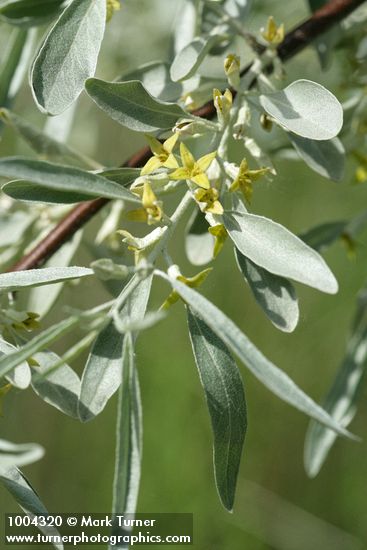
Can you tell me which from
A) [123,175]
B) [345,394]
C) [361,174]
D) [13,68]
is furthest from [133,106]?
[345,394]

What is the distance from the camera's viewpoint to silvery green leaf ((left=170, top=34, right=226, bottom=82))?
663 mm

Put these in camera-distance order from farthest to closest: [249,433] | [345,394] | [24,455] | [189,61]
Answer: [249,433], [345,394], [189,61], [24,455]

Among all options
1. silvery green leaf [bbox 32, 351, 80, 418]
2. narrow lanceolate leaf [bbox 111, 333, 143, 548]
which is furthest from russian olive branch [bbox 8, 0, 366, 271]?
narrow lanceolate leaf [bbox 111, 333, 143, 548]

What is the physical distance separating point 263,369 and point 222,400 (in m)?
0.14

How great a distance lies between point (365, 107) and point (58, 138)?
15.0 inches

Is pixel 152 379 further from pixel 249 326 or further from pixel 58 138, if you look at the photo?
pixel 58 138

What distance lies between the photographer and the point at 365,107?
0.92m

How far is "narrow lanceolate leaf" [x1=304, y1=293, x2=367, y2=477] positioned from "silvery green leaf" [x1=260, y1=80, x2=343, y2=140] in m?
0.44

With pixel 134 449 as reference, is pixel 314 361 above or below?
below

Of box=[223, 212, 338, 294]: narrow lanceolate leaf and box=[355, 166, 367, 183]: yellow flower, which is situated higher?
box=[223, 212, 338, 294]: narrow lanceolate leaf

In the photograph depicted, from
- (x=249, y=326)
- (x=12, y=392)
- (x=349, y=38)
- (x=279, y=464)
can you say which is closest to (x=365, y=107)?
(x=349, y=38)

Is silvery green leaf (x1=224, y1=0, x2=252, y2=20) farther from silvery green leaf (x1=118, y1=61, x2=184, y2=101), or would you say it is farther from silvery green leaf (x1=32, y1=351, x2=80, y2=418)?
silvery green leaf (x1=32, y1=351, x2=80, y2=418)

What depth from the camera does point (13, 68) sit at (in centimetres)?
84

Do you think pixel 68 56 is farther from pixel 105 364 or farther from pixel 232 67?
pixel 105 364
